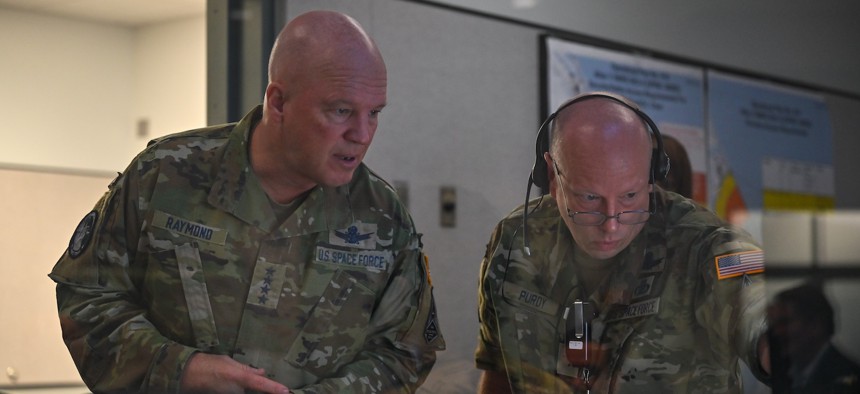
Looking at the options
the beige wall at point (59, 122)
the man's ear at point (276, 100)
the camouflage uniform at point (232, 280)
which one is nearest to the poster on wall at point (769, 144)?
the camouflage uniform at point (232, 280)

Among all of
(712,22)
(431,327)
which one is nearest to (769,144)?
(712,22)

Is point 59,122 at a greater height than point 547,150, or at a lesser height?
greater

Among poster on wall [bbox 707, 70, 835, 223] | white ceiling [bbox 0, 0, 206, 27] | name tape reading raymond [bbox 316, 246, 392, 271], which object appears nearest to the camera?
name tape reading raymond [bbox 316, 246, 392, 271]

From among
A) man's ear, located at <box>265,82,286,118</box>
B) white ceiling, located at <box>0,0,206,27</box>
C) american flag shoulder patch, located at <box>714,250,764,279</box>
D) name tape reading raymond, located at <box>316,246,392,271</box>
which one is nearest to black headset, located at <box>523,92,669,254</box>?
american flag shoulder patch, located at <box>714,250,764,279</box>

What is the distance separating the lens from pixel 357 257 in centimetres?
185

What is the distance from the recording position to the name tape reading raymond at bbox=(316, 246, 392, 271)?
1.84 metres

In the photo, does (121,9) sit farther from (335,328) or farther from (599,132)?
(599,132)

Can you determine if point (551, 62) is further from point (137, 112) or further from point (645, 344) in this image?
point (137, 112)

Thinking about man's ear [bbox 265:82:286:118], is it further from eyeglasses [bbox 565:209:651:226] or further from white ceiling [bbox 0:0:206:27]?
white ceiling [bbox 0:0:206:27]

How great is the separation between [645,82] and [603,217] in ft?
2.35

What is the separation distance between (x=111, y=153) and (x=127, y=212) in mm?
798

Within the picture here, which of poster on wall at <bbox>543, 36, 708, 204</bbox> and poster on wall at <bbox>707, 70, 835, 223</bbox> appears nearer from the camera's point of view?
poster on wall at <bbox>543, 36, 708, 204</bbox>

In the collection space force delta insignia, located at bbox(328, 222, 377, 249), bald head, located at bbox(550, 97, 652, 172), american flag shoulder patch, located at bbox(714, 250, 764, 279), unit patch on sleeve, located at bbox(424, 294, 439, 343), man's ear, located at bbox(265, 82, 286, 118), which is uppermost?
man's ear, located at bbox(265, 82, 286, 118)

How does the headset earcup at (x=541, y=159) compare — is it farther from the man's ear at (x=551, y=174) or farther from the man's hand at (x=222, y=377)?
the man's hand at (x=222, y=377)
